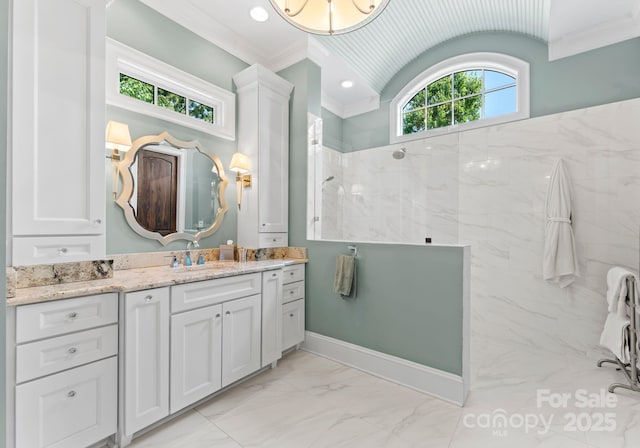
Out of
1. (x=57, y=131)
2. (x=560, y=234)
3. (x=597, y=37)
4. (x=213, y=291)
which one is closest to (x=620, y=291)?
(x=560, y=234)

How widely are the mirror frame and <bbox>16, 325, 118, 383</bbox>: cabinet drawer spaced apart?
91 centimetres

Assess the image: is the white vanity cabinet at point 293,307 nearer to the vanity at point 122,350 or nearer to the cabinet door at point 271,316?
the cabinet door at point 271,316

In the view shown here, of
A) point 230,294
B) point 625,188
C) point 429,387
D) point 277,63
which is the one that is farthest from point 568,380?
point 277,63

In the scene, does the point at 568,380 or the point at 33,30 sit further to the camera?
the point at 568,380

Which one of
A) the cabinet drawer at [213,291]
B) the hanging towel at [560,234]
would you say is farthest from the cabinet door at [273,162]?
the hanging towel at [560,234]

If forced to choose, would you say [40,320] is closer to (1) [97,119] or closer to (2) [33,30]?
(1) [97,119]

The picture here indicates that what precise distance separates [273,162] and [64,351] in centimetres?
213

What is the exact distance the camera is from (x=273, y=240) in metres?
2.98

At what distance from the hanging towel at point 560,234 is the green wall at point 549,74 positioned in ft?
2.18

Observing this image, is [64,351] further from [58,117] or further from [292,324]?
[292,324]

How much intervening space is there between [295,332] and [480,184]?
2488 mm

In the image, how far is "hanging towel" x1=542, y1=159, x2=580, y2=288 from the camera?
271 cm

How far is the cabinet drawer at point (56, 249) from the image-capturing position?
1525 mm

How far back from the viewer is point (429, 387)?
217 centimetres
